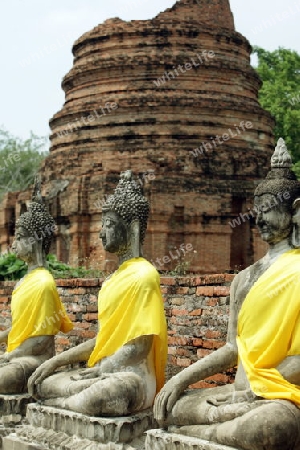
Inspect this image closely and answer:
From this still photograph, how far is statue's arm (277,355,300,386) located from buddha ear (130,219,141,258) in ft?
5.26

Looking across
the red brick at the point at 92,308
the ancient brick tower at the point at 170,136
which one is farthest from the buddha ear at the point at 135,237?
the ancient brick tower at the point at 170,136

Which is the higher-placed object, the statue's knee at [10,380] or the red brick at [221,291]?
the red brick at [221,291]

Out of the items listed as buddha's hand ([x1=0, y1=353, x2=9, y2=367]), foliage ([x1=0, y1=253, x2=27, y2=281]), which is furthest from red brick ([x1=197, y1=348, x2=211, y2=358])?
foliage ([x1=0, y1=253, x2=27, y2=281])

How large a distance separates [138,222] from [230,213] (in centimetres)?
932

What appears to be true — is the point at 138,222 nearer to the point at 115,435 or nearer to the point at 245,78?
the point at 115,435

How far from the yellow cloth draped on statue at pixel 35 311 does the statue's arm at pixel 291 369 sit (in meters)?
2.60

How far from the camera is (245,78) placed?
16.1 m

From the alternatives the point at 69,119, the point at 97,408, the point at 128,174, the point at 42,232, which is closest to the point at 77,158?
the point at 69,119

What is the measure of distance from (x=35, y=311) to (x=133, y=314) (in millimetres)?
1382

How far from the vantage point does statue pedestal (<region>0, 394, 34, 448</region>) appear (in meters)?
5.68

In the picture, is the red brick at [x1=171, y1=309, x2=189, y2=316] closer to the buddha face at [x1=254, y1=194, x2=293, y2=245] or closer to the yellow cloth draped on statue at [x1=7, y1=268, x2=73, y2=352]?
the yellow cloth draped on statue at [x1=7, y1=268, x2=73, y2=352]

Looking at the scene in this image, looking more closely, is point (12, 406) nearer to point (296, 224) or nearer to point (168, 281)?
point (168, 281)

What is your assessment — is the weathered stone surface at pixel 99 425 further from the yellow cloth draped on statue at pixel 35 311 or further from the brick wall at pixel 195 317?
the brick wall at pixel 195 317

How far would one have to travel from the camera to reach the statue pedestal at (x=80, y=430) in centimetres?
457
